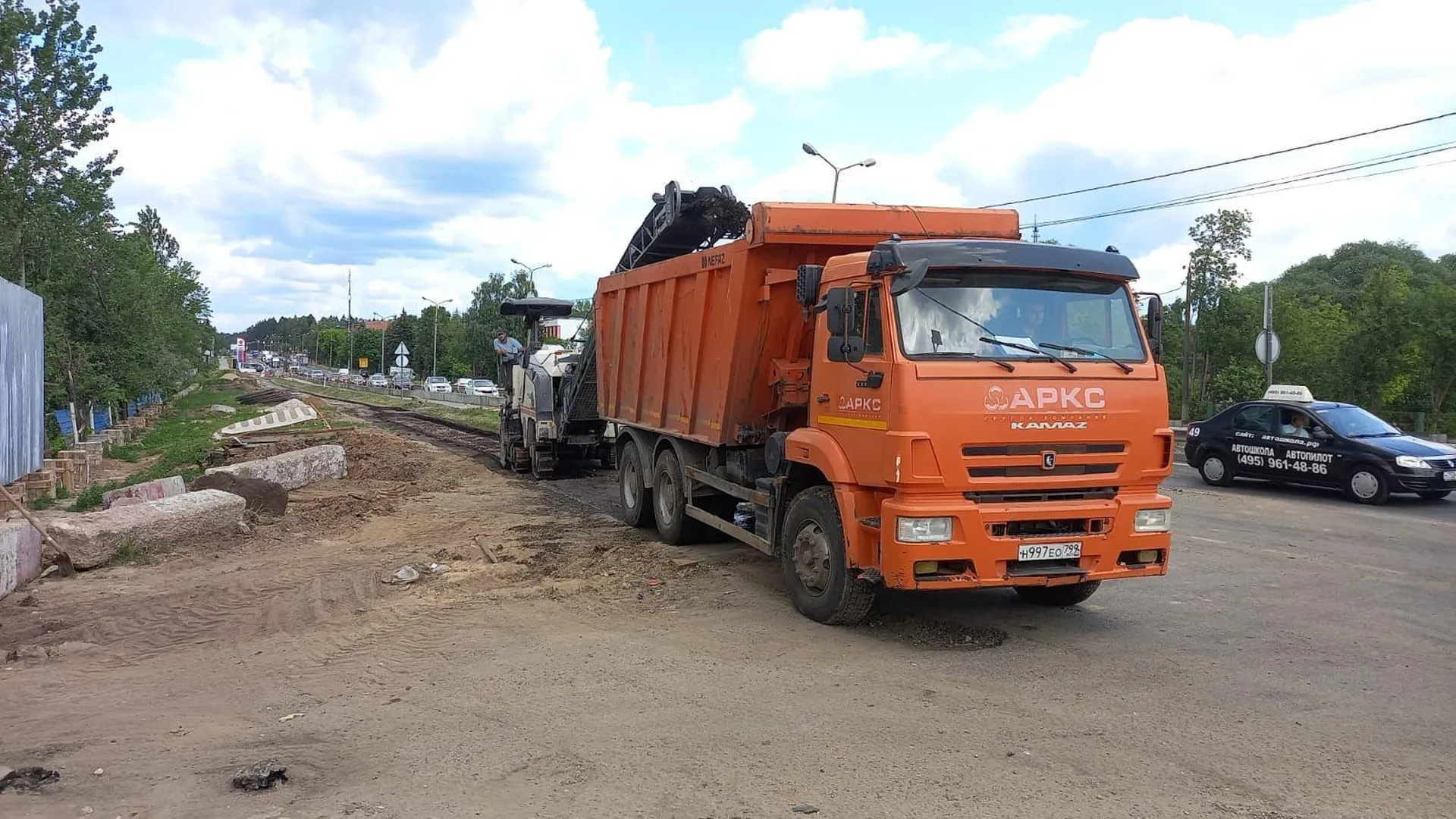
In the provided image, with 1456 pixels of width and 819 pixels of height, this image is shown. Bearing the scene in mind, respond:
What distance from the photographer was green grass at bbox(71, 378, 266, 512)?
1484 cm

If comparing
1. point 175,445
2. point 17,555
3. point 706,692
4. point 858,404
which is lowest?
point 175,445

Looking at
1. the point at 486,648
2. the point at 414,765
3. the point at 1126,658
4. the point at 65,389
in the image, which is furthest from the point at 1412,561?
the point at 65,389

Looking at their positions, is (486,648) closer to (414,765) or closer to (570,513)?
(414,765)

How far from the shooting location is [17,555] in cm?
797

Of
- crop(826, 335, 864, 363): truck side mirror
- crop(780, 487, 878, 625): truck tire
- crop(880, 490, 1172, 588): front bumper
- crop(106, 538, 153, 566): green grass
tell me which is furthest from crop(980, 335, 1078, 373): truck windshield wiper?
crop(106, 538, 153, 566): green grass

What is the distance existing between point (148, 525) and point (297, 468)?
15.3ft

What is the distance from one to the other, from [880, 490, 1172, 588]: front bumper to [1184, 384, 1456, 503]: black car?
30.3 feet

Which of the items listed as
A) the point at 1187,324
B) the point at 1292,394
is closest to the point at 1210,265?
the point at 1187,324

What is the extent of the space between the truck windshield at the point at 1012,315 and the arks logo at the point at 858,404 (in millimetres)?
409

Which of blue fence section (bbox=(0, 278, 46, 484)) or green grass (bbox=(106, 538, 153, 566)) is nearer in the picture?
green grass (bbox=(106, 538, 153, 566))

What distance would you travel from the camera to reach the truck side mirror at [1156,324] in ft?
21.9

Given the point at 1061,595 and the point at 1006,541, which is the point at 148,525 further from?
the point at 1061,595

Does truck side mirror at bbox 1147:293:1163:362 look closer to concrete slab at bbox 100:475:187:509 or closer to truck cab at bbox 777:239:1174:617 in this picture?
truck cab at bbox 777:239:1174:617

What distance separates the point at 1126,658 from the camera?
19.8 feet
